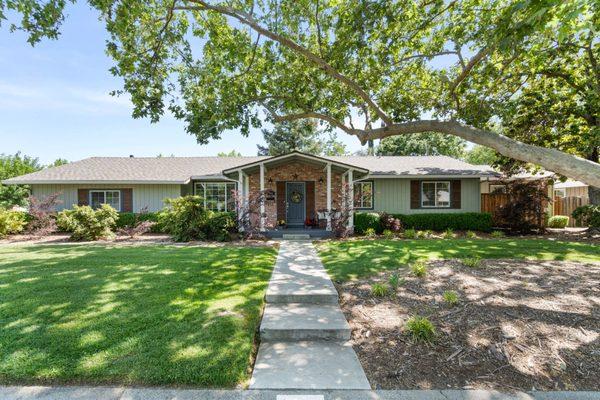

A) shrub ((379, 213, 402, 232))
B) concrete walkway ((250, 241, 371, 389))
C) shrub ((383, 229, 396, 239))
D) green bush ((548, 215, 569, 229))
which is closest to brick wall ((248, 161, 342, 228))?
shrub ((379, 213, 402, 232))

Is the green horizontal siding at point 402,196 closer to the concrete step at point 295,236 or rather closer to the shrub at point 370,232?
the shrub at point 370,232

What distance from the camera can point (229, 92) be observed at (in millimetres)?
9539

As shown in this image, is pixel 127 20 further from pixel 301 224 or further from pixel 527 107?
pixel 527 107

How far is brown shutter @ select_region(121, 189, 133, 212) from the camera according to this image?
15.9 m

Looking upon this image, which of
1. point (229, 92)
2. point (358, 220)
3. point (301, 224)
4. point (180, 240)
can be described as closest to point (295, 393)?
point (229, 92)

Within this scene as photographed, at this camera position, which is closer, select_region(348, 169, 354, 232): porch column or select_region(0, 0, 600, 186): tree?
select_region(0, 0, 600, 186): tree

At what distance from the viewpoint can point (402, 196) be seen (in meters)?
16.2

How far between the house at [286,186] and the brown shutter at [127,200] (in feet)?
0.16

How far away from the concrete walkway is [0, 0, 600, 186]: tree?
4.00 meters

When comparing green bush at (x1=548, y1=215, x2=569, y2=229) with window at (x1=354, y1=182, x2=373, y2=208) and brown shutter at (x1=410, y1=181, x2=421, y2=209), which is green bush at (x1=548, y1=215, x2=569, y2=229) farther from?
window at (x1=354, y1=182, x2=373, y2=208)

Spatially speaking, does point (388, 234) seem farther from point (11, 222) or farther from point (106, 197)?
point (11, 222)

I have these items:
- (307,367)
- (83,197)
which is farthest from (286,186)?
(307,367)

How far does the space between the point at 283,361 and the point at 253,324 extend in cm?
81

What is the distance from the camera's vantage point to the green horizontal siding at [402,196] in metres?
16.1
